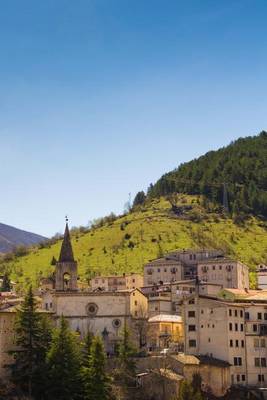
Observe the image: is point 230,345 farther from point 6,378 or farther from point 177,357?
point 6,378

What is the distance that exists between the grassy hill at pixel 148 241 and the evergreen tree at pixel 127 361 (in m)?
72.0

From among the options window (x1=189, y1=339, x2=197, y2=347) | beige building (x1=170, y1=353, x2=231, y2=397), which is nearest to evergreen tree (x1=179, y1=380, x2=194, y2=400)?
beige building (x1=170, y1=353, x2=231, y2=397)

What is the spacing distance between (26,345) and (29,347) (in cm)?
38

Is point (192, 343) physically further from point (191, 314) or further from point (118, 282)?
point (118, 282)

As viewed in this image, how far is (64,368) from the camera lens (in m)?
76.9

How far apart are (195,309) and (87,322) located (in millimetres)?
16271

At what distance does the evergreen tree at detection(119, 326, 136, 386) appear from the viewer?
81.9m

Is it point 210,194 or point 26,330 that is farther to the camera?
point 210,194

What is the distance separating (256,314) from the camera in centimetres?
8812

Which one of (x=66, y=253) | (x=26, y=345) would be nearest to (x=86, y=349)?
(x=26, y=345)

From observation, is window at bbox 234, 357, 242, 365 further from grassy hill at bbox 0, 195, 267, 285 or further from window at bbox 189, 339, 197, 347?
grassy hill at bbox 0, 195, 267, 285

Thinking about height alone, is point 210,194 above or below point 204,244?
above

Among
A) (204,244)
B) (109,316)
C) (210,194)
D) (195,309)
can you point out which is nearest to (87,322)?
(109,316)

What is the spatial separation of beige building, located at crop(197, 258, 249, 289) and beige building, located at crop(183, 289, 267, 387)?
41006 mm
